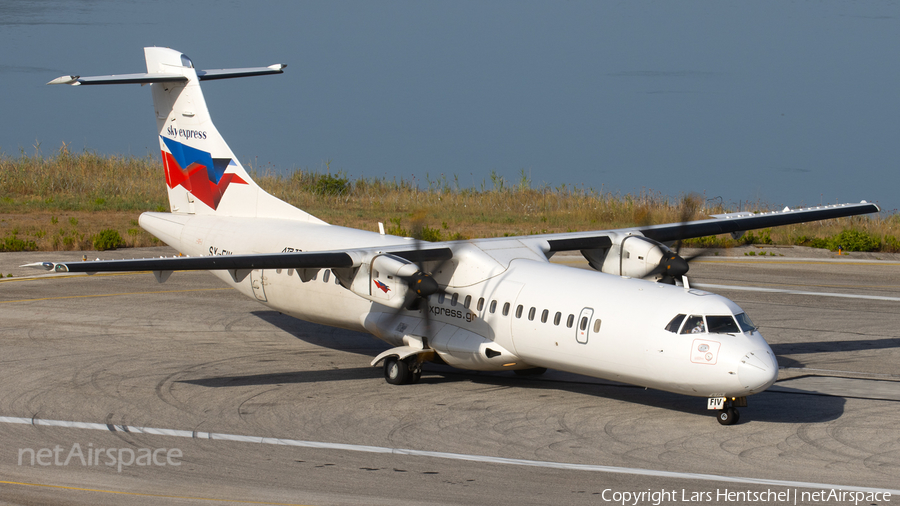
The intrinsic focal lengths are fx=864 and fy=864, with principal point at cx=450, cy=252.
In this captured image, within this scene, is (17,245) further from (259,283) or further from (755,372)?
(755,372)

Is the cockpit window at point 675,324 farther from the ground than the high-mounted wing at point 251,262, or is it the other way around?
the high-mounted wing at point 251,262

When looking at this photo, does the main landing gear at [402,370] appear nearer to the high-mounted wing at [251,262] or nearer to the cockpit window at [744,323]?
the high-mounted wing at [251,262]

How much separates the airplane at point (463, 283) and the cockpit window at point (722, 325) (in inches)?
0.9

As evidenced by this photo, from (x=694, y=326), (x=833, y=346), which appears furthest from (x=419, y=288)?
(x=833, y=346)

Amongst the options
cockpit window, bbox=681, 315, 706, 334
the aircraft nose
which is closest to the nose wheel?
the aircraft nose

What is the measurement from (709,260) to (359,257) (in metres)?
22.8

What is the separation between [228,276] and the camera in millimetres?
22812

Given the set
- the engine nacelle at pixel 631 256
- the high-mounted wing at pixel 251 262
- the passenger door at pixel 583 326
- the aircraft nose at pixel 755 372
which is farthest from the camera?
the engine nacelle at pixel 631 256

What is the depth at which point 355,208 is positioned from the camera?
5309cm

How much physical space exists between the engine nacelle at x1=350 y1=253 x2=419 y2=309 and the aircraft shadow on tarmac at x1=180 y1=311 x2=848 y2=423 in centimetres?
237

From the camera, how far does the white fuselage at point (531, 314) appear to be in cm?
1519

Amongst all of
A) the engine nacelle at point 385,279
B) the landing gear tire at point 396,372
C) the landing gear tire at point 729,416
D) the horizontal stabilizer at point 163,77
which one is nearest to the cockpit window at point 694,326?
the landing gear tire at point 729,416

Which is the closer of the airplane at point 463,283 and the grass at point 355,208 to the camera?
Result: the airplane at point 463,283

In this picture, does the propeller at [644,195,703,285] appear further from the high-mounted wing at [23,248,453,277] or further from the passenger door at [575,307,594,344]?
the high-mounted wing at [23,248,453,277]
